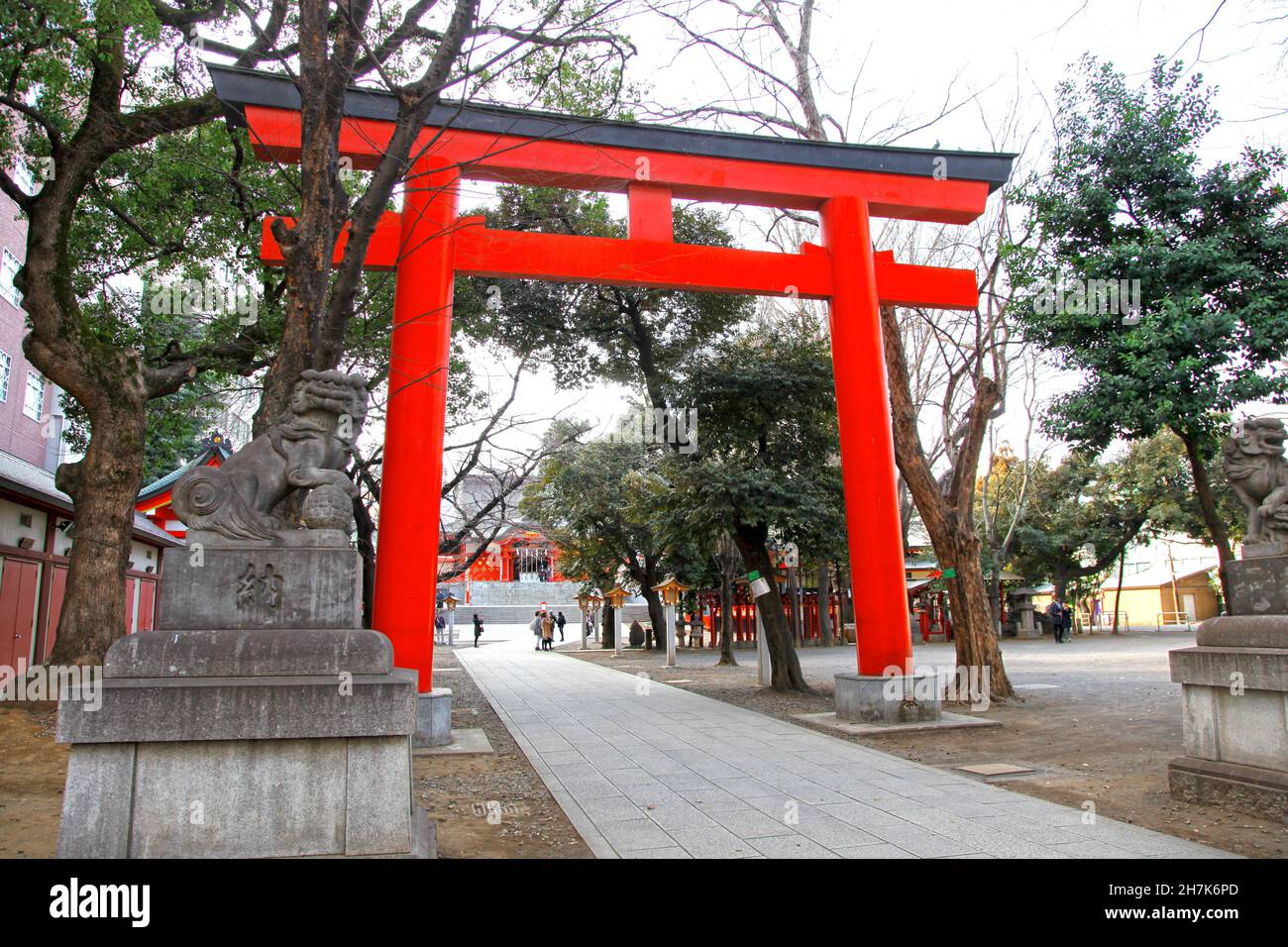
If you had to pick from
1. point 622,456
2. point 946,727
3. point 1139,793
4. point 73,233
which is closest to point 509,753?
point 946,727

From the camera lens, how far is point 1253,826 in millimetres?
4895

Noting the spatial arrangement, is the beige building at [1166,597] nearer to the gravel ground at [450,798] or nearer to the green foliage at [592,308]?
the green foliage at [592,308]

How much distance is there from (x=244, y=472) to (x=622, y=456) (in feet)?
66.1

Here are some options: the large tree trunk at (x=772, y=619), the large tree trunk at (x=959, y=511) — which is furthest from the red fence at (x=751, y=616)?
the large tree trunk at (x=959, y=511)

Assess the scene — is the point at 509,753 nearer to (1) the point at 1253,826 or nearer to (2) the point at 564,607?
(1) the point at 1253,826

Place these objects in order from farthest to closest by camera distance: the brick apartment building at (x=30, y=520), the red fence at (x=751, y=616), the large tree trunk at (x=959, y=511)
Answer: the red fence at (x=751, y=616), the brick apartment building at (x=30, y=520), the large tree trunk at (x=959, y=511)

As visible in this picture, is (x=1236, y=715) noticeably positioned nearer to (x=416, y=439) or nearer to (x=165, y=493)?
(x=416, y=439)

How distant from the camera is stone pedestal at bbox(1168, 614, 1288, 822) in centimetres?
500

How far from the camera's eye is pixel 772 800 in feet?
19.1

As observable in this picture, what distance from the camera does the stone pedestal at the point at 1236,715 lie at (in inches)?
197

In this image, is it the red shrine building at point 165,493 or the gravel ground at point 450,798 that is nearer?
the gravel ground at point 450,798

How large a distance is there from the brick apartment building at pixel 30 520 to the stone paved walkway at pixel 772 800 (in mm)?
5764

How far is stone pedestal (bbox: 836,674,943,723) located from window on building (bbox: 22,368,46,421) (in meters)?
19.8

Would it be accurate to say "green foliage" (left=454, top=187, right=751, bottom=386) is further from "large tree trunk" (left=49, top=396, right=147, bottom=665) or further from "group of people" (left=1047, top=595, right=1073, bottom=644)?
"group of people" (left=1047, top=595, right=1073, bottom=644)
